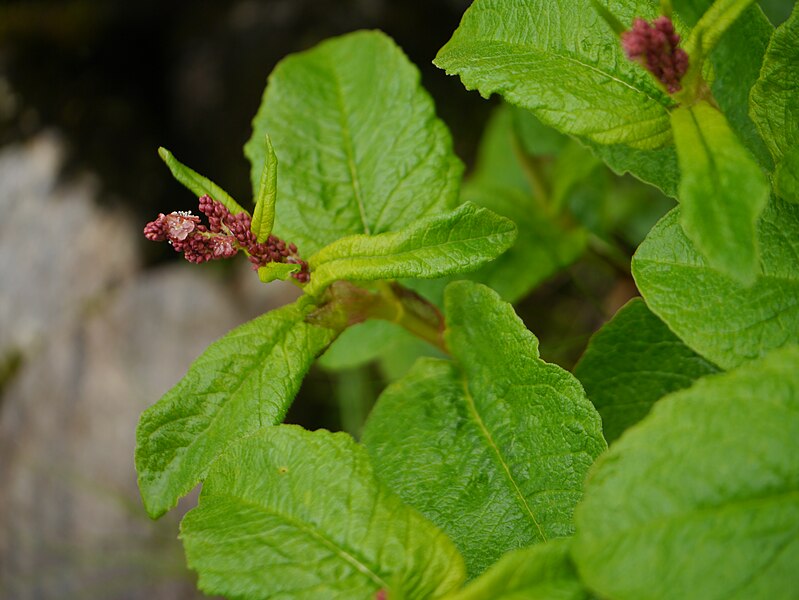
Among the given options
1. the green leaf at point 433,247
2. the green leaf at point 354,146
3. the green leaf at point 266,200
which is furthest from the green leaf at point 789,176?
the green leaf at point 266,200

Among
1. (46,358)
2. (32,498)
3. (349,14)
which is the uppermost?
(349,14)

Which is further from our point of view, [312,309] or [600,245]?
[600,245]

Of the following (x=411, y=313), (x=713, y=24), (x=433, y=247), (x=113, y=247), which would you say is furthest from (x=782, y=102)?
(x=113, y=247)

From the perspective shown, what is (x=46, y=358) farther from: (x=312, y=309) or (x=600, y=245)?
(x=312, y=309)

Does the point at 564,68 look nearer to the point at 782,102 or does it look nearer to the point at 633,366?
the point at 782,102

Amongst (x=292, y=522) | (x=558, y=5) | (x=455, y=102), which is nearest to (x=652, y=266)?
(x=558, y=5)

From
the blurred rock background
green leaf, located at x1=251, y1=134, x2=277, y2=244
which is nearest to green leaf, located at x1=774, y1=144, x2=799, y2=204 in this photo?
green leaf, located at x1=251, y1=134, x2=277, y2=244
